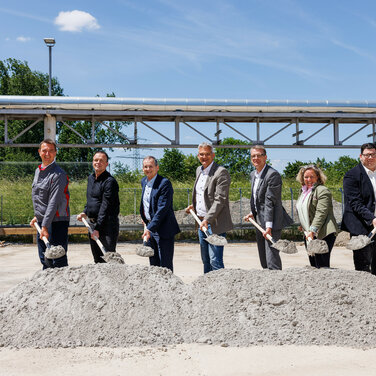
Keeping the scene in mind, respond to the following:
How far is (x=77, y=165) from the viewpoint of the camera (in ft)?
48.3

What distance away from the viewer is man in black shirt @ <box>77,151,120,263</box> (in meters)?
5.34

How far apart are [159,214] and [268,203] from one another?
1208mm

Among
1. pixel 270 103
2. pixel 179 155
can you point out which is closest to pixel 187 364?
pixel 270 103

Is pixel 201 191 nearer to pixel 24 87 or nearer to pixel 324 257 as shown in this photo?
pixel 324 257

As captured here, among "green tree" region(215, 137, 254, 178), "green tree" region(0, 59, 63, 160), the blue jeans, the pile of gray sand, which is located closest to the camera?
the pile of gray sand

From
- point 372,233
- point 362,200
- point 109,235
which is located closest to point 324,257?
point 372,233

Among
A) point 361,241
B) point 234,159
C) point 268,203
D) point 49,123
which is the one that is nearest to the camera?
point 361,241

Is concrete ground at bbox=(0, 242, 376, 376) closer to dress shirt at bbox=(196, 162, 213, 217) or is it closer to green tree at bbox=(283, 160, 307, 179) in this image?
dress shirt at bbox=(196, 162, 213, 217)

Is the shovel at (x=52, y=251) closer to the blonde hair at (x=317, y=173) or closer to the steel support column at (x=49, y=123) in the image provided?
the blonde hair at (x=317, y=173)

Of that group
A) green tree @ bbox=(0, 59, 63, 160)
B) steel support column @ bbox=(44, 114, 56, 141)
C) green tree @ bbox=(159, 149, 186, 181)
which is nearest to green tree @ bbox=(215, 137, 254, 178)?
green tree @ bbox=(159, 149, 186, 181)

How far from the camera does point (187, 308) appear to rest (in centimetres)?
465

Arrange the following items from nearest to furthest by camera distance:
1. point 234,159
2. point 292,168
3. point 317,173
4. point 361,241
Result: point 361,241 < point 317,173 < point 292,168 < point 234,159

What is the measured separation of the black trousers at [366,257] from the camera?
5148mm

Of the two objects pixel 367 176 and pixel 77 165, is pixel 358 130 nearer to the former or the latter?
pixel 77 165
